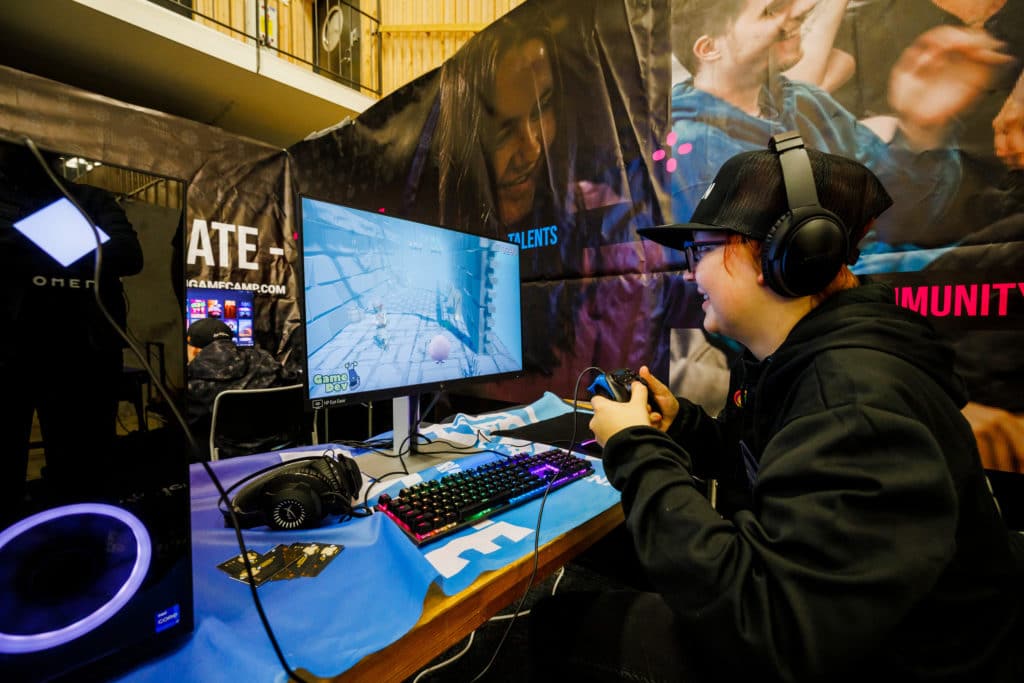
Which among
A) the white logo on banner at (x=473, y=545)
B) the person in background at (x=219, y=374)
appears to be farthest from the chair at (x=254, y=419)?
the white logo on banner at (x=473, y=545)

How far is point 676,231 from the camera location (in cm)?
71

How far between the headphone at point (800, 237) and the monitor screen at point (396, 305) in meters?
0.67

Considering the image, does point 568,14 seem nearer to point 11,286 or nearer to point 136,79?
point 11,286

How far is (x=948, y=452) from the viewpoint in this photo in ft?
1.47

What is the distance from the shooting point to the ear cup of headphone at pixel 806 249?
0.53 metres

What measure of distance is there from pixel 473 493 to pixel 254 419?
1471mm

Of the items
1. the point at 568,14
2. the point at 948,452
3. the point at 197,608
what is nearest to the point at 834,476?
the point at 948,452

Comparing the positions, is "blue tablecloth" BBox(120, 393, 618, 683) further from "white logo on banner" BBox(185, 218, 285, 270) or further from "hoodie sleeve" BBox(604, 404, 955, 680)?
"white logo on banner" BBox(185, 218, 285, 270)

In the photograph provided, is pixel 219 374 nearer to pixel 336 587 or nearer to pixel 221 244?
pixel 221 244

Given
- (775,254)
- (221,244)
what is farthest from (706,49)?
(221,244)

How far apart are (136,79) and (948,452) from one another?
4.42 meters

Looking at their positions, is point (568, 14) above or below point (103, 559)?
above

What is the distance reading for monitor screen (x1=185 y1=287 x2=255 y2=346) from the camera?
306 cm

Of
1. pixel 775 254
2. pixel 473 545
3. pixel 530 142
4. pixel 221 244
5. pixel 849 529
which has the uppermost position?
pixel 530 142
